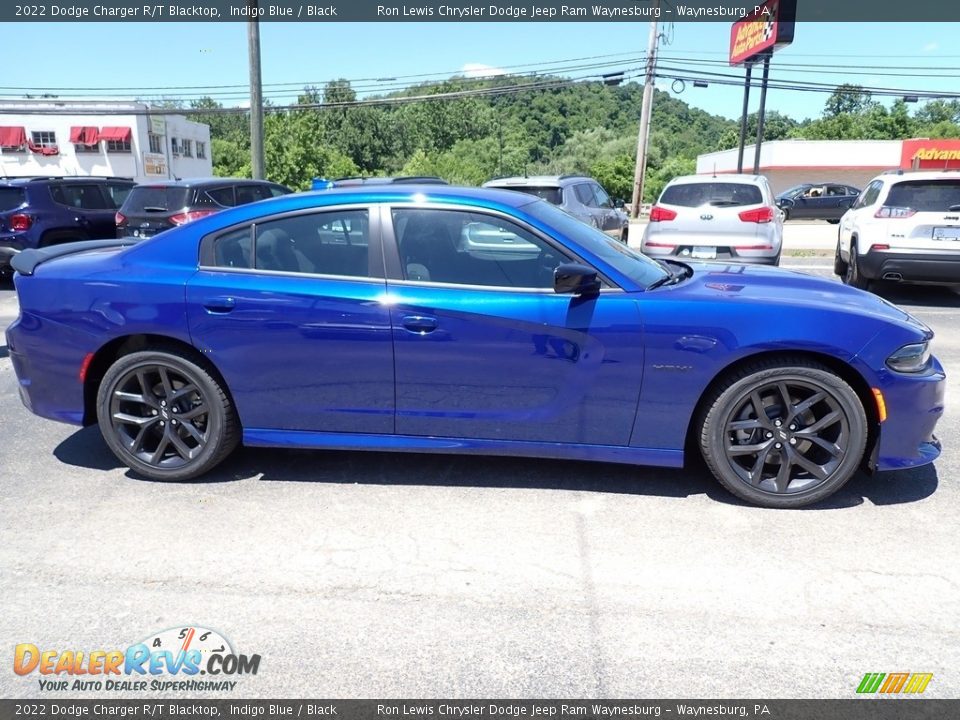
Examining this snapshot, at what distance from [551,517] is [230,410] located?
71.1 inches

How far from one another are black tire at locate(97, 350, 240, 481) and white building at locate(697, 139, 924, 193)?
49016mm

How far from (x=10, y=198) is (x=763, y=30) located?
97.9 ft

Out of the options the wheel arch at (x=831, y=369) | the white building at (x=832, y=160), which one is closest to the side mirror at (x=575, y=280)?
the wheel arch at (x=831, y=369)

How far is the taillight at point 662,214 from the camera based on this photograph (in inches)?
409

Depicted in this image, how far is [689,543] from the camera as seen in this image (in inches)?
134

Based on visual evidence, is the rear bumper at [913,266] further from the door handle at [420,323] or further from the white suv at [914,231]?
the door handle at [420,323]

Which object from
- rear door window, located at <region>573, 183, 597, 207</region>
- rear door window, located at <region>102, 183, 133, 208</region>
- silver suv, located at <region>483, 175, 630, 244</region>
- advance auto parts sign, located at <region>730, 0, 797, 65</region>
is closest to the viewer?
silver suv, located at <region>483, 175, 630, 244</region>

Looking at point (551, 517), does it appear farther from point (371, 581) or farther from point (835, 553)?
point (835, 553)

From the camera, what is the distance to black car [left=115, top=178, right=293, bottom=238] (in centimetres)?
1097

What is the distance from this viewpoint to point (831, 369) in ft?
11.9

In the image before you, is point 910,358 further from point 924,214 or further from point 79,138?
point 79,138

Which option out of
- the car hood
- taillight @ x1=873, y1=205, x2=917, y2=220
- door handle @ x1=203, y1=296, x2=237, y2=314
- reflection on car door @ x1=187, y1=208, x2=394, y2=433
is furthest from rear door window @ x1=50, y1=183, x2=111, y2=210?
taillight @ x1=873, y1=205, x2=917, y2=220

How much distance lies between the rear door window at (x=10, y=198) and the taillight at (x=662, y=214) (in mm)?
9402

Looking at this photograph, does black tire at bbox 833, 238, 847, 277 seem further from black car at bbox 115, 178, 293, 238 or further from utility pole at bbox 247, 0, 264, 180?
utility pole at bbox 247, 0, 264, 180
